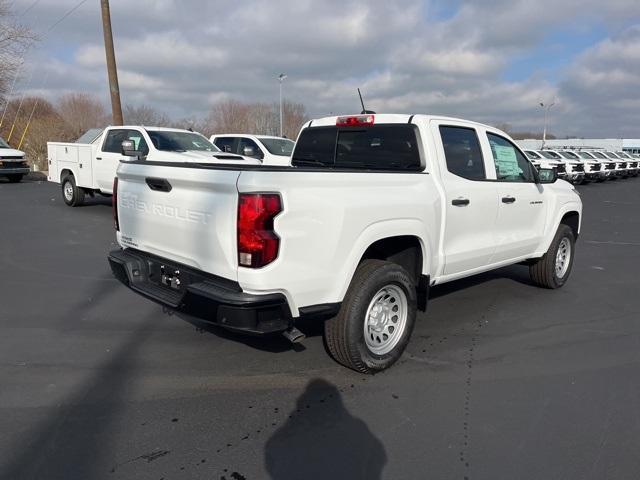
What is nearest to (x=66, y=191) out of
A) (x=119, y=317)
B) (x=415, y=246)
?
(x=119, y=317)

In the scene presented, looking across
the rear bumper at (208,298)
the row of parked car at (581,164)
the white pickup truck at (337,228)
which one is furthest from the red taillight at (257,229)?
the row of parked car at (581,164)

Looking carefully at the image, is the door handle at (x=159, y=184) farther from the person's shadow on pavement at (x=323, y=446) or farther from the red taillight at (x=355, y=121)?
the red taillight at (x=355, y=121)

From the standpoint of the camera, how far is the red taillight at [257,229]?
2.91m

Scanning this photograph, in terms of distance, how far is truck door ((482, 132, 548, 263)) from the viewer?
16.4 feet

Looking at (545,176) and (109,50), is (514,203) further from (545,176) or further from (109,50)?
(109,50)

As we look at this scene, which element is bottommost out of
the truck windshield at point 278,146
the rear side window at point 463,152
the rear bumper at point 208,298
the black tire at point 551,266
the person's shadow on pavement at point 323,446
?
the person's shadow on pavement at point 323,446

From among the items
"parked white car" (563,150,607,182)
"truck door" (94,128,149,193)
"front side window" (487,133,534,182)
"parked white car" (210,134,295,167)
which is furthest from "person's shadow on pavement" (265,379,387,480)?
"parked white car" (563,150,607,182)

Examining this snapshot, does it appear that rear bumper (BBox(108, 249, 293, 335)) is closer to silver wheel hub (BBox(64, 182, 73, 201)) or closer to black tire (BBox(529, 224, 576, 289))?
black tire (BBox(529, 224, 576, 289))

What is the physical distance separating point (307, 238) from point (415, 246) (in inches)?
51.3

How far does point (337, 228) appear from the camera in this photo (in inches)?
128

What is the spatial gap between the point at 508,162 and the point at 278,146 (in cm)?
942

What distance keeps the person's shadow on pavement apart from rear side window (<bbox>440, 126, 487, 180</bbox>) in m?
2.34

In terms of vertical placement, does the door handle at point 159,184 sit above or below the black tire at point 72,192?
above

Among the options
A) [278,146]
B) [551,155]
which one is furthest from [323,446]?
[551,155]
